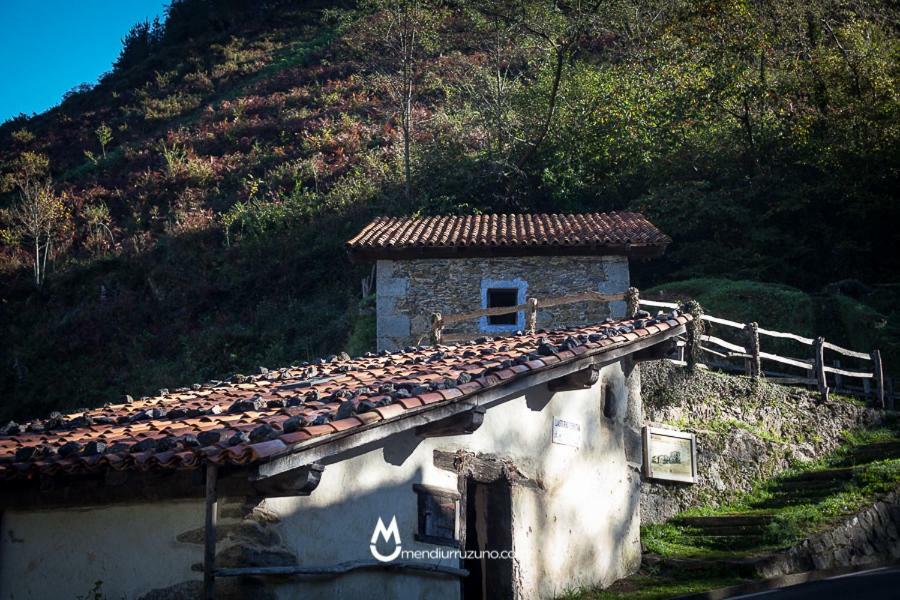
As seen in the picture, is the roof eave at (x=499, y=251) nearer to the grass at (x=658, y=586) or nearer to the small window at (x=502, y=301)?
the small window at (x=502, y=301)

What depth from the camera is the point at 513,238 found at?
63.4ft

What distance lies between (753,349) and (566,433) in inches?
259

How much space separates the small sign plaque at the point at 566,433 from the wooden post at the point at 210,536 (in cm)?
436

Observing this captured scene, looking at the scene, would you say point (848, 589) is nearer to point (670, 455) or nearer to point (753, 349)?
point (670, 455)

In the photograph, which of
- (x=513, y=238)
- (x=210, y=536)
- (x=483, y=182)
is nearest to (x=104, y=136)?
(x=483, y=182)

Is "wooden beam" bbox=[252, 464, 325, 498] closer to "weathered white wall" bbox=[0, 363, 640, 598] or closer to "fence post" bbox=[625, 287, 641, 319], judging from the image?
"weathered white wall" bbox=[0, 363, 640, 598]

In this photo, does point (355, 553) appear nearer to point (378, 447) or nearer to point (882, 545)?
point (378, 447)

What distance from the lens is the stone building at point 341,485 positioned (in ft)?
24.7

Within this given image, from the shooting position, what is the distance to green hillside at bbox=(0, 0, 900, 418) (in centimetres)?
2403

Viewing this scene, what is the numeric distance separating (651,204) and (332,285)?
9.54m

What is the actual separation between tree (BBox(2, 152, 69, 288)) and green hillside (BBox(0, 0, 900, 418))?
15 centimetres

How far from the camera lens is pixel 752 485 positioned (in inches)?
575

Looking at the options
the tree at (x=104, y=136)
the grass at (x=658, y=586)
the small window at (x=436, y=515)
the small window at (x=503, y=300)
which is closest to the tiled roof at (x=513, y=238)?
the small window at (x=503, y=300)

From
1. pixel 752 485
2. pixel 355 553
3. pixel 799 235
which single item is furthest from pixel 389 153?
pixel 355 553
